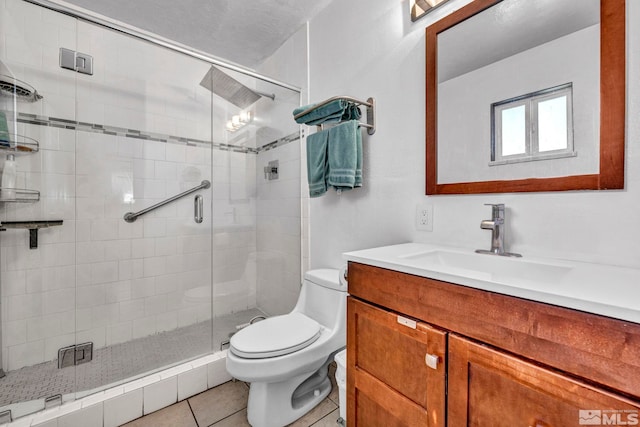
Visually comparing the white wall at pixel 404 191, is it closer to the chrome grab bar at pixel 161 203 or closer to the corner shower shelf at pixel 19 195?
the chrome grab bar at pixel 161 203

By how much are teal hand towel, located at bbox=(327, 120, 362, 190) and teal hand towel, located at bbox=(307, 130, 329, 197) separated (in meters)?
0.08

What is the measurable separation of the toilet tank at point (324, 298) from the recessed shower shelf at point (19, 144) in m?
1.77

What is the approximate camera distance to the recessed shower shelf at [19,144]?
152 centimetres

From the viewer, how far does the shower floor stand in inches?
54.5

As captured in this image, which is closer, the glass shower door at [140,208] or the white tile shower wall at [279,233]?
the glass shower door at [140,208]

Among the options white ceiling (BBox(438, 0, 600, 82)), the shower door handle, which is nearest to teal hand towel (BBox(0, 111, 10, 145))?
the shower door handle

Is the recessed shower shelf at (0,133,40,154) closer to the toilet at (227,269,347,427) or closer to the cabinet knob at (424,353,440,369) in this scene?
the toilet at (227,269,347,427)

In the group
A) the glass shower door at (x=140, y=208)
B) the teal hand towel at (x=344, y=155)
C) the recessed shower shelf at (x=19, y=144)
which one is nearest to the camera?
the teal hand towel at (x=344, y=155)

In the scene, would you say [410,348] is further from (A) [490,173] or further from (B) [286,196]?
(B) [286,196]

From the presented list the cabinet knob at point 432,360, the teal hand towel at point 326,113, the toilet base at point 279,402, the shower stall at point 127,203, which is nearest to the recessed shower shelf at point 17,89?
the shower stall at point 127,203

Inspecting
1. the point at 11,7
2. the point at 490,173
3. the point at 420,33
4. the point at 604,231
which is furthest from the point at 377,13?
the point at 11,7

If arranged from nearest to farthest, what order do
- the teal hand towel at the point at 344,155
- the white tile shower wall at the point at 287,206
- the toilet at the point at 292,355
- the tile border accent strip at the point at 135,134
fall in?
the toilet at the point at 292,355
the teal hand towel at the point at 344,155
the tile border accent strip at the point at 135,134
the white tile shower wall at the point at 287,206

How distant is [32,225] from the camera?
1.58 metres

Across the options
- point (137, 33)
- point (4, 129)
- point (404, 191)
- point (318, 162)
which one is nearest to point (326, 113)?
point (318, 162)
